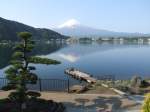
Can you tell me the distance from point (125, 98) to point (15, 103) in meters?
7.22

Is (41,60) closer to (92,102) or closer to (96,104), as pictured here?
(96,104)

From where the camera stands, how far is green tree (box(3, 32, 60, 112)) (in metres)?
18.6

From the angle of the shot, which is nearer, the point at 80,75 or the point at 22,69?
the point at 22,69

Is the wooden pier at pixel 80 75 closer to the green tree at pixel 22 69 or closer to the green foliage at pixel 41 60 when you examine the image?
the green tree at pixel 22 69

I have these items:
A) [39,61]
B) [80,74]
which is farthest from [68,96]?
[80,74]

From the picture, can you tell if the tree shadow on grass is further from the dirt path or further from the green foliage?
the green foliage

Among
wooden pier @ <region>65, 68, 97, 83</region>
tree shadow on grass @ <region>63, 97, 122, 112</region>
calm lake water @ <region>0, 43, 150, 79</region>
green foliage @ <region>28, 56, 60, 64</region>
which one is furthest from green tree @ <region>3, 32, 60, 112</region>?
calm lake water @ <region>0, 43, 150, 79</region>

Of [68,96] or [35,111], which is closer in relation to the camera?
[35,111]

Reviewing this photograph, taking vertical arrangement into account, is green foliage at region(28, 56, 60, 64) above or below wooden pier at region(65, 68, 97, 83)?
above

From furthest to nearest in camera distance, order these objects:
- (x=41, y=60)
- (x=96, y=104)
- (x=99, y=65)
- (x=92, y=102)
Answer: (x=99, y=65) < (x=92, y=102) < (x=96, y=104) < (x=41, y=60)

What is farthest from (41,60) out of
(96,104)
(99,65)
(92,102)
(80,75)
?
(99,65)

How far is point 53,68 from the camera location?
80812 millimetres

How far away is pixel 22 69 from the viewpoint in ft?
62.0

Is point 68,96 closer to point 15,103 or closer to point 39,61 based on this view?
point 15,103
